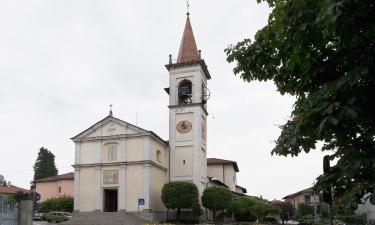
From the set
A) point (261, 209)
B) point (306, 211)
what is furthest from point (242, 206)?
point (306, 211)

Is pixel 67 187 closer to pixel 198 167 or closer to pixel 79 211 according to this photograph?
pixel 79 211

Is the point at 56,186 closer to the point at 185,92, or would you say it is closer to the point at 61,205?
the point at 61,205

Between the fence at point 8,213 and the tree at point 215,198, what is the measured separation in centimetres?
3189

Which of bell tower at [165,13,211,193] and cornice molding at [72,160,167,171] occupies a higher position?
bell tower at [165,13,211,193]

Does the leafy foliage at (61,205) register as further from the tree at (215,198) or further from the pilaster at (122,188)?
the tree at (215,198)

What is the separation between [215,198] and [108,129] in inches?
521

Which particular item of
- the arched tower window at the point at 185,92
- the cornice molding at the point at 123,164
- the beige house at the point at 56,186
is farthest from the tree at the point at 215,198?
the beige house at the point at 56,186

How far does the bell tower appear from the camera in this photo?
152 feet

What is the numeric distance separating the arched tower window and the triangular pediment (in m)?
6.57

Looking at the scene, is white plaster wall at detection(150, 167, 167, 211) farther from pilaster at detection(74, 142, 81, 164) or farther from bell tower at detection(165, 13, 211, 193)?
pilaster at detection(74, 142, 81, 164)

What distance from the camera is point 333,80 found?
585 cm

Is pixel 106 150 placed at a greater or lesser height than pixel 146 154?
greater

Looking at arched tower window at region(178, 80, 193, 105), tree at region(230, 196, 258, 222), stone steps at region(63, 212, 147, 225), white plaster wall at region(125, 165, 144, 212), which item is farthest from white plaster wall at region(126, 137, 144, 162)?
tree at region(230, 196, 258, 222)

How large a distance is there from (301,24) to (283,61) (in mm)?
1828
